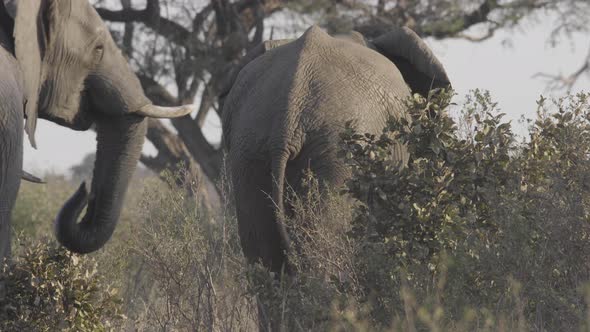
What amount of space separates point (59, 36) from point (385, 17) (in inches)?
474

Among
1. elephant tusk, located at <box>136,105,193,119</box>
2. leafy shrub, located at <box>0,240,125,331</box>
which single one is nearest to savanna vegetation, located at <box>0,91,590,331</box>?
leafy shrub, located at <box>0,240,125,331</box>

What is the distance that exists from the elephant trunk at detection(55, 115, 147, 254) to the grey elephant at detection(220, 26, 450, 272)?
25.7 inches

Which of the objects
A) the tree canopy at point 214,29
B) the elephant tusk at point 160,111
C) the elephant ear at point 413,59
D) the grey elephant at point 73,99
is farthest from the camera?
the tree canopy at point 214,29

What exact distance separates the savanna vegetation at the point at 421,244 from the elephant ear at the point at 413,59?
1.06 m

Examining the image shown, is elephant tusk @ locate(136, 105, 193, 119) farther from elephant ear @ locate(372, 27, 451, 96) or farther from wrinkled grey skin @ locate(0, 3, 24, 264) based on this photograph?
elephant ear @ locate(372, 27, 451, 96)

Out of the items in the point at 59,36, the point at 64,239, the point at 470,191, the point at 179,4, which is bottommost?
the point at 179,4

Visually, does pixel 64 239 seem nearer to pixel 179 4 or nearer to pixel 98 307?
pixel 98 307

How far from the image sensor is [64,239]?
6.35 meters

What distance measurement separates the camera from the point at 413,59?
793 centimetres

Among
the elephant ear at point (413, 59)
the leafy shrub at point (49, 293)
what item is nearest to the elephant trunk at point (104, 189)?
the leafy shrub at point (49, 293)

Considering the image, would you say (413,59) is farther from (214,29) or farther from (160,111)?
(214,29)

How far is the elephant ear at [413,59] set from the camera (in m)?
7.88

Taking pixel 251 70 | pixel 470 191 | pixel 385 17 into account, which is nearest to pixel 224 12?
pixel 385 17

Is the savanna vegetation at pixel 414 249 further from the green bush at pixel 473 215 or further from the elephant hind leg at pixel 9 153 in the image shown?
the elephant hind leg at pixel 9 153
